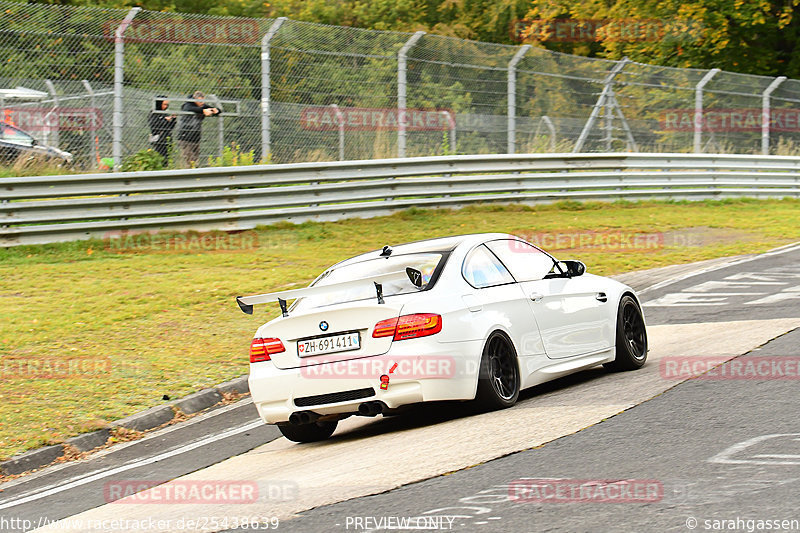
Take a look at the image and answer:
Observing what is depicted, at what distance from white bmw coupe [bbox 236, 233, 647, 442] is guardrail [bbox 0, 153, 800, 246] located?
28.4 ft

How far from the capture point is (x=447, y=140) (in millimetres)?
21062

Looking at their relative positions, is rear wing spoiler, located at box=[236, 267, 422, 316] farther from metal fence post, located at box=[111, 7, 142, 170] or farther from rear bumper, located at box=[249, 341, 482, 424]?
metal fence post, located at box=[111, 7, 142, 170]

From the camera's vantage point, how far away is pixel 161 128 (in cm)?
1706

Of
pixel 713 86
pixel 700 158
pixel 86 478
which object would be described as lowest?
pixel 86 478

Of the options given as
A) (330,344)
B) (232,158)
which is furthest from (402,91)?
(330,344)

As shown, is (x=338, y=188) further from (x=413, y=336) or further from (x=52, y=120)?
(x=413, y=336)

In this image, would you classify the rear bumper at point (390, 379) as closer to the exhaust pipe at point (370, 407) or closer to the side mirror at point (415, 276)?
the exhaust pipe at point (370, 407)

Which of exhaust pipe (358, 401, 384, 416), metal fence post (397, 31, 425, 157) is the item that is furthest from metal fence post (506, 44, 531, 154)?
exhaust pipe (358, 401, 384, 416)

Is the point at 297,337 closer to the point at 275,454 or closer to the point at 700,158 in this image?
the point at 275,454

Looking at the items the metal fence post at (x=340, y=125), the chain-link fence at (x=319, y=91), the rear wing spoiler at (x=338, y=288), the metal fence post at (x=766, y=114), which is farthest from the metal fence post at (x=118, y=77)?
the metal fence post at (x=766, y=114)

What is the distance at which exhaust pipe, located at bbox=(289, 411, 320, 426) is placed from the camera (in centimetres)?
746

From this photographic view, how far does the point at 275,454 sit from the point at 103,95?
33.6 ft

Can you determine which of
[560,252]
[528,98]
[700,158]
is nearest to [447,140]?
[528,98]

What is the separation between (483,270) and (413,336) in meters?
1.16
